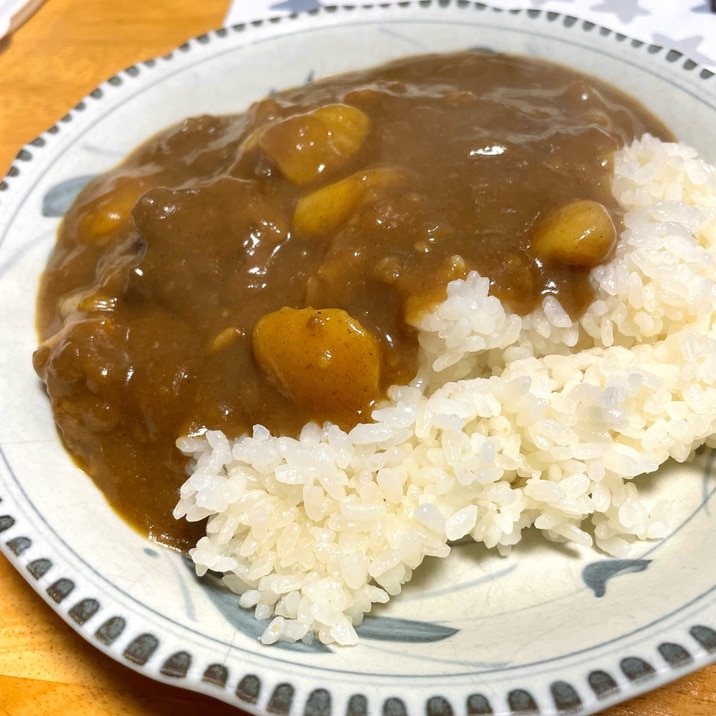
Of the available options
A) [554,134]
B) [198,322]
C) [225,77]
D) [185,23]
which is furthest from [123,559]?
[185,23]

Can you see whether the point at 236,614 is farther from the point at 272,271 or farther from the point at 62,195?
the point at 62,195

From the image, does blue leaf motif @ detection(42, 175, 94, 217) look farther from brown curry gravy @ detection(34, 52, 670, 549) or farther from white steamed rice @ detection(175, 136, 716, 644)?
white steamed rice @ detection(175, 136, 716, 644)

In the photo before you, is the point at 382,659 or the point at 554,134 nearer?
the point at 382,659

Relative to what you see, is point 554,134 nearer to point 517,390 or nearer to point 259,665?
point 517,390

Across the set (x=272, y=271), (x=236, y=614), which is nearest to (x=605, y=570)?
(x=236, y=614)

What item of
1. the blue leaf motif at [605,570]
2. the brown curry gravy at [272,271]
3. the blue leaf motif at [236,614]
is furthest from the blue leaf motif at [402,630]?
the brown curry gravy at [272,271]

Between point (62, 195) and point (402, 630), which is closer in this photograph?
point (402, 630)
